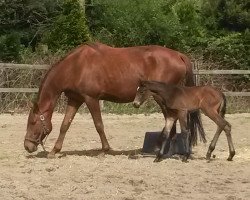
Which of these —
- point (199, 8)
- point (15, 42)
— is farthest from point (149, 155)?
point (199, 8)

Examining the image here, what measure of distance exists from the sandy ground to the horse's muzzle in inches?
5.5

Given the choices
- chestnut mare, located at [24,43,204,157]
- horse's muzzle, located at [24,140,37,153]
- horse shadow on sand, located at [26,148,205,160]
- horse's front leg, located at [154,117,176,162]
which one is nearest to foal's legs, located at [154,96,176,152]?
horse's front leg, located at [154,117,176,162]

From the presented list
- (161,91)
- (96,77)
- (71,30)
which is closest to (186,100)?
(161,91)

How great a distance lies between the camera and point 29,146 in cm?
970

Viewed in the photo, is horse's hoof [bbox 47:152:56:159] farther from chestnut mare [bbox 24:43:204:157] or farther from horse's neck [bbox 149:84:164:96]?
horse's neck [bbox 149:84:164:96]

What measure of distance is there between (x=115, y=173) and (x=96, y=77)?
87.3 inches

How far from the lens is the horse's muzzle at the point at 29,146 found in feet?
31.8

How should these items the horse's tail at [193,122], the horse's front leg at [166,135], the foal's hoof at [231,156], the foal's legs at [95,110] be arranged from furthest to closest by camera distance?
1. the horse's tail at [193,122]
2. the foal's legs at [95,110]
3. the foal's hoof at [231,156]
4. the horse's front leg at [166,135]

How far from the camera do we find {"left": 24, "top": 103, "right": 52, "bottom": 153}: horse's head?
9.73 metres

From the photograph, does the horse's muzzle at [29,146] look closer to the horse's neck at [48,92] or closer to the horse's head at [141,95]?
the horse's neck at [48,92]

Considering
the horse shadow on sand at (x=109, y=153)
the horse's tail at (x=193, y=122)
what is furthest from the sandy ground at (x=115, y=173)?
the horse's tail at (x=193, y=122)

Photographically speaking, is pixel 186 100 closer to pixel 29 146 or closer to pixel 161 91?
pixel 161 91

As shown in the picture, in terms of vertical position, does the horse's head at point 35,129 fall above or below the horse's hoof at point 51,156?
above

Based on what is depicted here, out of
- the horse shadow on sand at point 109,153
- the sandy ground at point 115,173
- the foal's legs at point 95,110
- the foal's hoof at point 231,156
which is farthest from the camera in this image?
the foal's legs at point 95,110
